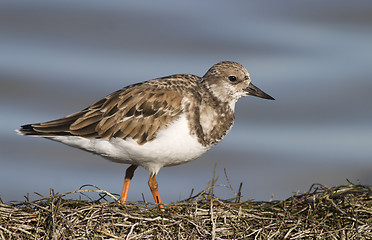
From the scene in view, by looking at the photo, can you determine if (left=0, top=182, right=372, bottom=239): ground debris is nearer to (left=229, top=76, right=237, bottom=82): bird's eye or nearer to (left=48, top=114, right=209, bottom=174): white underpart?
(left=48, top=114, right=209, bottom=174): white underpart

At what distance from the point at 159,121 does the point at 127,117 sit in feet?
1.12

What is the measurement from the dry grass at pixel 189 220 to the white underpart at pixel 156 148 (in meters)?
0.85

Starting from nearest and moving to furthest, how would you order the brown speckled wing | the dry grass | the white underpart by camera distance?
the dry grass
the white underpart
the brown speckled wing

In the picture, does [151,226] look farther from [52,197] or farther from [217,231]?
[52,197]

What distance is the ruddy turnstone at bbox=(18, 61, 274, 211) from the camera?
16.6ft

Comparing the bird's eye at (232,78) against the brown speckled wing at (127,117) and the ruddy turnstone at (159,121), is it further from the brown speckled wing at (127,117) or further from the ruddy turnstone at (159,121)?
the brown speckled wing at (127,117)

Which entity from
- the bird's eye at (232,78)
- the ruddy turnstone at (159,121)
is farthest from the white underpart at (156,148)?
the bird's eye at (232,78)

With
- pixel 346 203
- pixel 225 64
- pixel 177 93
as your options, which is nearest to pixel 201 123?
pixel 177 93

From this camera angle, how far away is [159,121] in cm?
511

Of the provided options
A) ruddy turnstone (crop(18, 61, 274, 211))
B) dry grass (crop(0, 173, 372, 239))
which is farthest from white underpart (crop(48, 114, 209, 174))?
dry grass (crop(0, 173, 372, 239))

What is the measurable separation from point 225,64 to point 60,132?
1.73 m

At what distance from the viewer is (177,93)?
519 centimetres

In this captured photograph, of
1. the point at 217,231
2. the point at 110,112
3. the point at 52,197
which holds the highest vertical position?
the point at 110,112

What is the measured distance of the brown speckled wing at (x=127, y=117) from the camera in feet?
16.8
